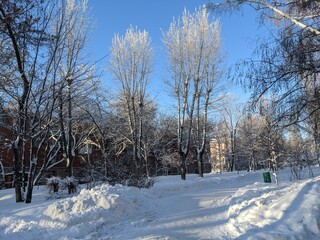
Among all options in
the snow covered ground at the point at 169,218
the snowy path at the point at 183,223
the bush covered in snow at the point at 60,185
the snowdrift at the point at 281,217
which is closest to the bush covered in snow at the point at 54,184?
the bush covered in snow at the point at 60,185

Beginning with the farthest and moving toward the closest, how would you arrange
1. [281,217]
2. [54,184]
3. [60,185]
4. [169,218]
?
[54,184] < [60,185] < [169,218] < [281,217]

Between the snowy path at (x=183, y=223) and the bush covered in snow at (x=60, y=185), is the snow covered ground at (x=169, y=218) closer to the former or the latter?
the snowy path at (x=183, y=223)

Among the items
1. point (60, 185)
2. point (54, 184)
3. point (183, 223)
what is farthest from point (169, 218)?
point (54, 184)

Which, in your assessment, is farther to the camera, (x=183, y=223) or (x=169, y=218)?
(x=169, y=218)

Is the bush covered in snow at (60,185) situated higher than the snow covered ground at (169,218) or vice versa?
the bush covered in snow at (60,185)

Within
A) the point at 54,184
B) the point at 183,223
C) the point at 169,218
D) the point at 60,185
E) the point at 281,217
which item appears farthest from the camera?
the point at 54,184

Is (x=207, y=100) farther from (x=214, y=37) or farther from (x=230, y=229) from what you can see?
(x=230, y=229)

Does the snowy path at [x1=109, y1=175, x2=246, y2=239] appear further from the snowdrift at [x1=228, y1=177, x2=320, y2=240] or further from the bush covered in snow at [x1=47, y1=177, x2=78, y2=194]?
the bush covered in snow at [x1=47, y1=177, x2=78, y2=194]

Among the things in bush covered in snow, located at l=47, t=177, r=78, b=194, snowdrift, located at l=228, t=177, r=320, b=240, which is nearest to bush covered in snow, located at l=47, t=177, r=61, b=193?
bush covered in snow, located at l=47, t=177, r=78, b=194

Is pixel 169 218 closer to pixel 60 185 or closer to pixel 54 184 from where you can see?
pixel 60 185

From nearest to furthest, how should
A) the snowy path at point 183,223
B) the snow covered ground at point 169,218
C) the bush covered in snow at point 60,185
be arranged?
the snow covered ground at point 169,218, the snowy path at point 183,223, the bush covered in snow at point 60,185

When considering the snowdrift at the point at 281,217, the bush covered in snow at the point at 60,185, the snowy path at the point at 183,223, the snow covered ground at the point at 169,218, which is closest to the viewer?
the snowdrift at the point at 281,217

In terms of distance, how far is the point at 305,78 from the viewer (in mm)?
8195

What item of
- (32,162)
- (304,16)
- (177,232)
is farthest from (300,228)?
(32,162)
